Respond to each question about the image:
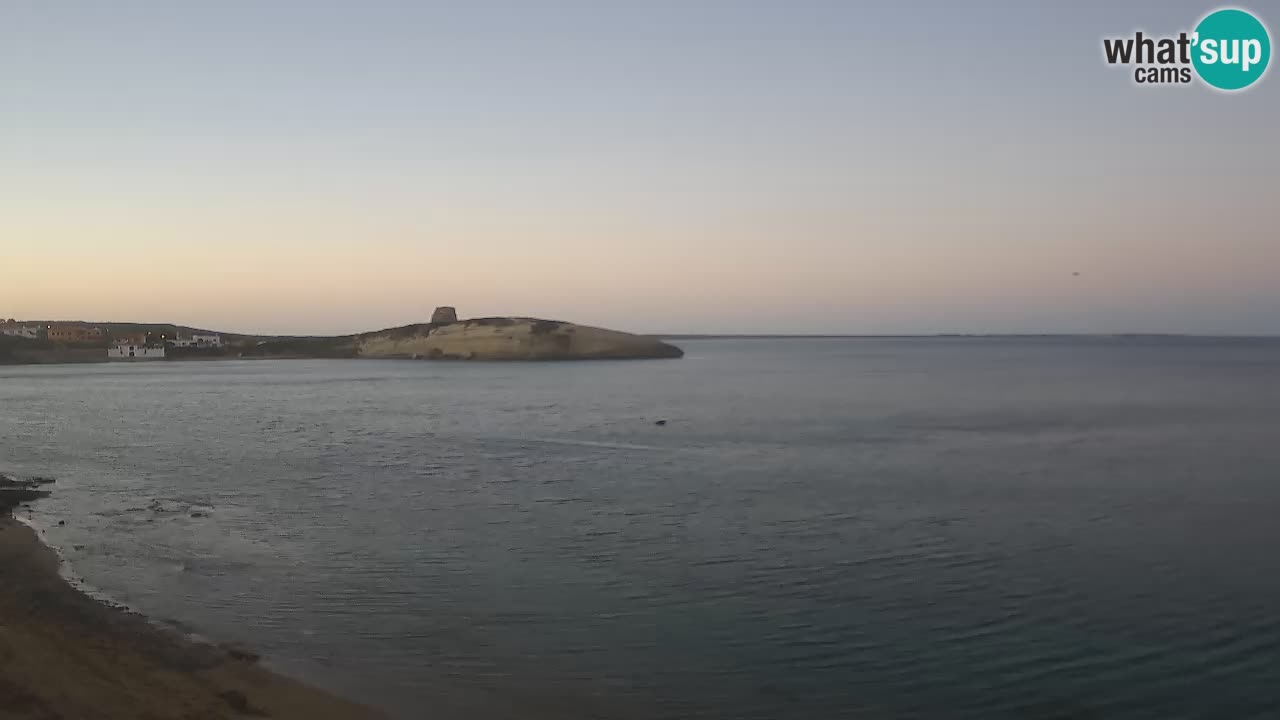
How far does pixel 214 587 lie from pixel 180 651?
3.27 metres

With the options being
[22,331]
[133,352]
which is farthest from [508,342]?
[22,331]

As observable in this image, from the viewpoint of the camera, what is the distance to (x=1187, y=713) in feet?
28.7

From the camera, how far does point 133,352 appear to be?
5482 inches

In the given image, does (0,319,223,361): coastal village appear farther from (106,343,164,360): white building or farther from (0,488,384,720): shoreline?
(0,488,384,720): shoreline

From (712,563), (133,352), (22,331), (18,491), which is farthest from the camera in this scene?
(22,331)

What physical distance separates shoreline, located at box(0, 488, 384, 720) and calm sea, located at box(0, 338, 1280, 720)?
57 centimetres

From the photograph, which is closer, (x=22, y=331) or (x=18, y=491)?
(x=18, y=491)

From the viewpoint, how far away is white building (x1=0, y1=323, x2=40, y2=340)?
452 ft

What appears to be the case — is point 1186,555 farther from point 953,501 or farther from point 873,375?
point 873,375

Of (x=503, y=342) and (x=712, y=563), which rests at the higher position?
(x=503, y=342)

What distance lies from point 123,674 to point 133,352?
150 meters

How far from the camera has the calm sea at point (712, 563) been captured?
31.2 feet

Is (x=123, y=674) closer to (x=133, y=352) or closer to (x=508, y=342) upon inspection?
(x=508, y=342)

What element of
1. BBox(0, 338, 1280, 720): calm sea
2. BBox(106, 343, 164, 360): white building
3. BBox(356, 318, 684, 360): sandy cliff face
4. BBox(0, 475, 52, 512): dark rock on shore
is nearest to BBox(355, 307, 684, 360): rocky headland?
BBox(356, 318, 684, 360): sandy cliff face
